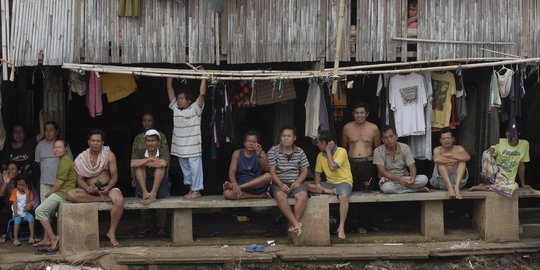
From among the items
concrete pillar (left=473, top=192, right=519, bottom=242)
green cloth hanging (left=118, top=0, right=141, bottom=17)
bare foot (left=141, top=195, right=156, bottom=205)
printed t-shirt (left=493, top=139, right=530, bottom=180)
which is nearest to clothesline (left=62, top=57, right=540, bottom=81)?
green cloth hanging (left=118, top=0, right=141, bottom=17)

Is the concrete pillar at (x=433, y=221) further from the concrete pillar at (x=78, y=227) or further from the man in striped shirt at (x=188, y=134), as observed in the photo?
the concrete pillar at (x=78, y=227)

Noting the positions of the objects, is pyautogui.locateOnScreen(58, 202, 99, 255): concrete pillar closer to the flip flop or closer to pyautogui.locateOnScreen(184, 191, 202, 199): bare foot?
the flip flop

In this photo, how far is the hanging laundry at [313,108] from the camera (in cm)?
1098

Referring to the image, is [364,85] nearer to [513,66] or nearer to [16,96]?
[513,66]

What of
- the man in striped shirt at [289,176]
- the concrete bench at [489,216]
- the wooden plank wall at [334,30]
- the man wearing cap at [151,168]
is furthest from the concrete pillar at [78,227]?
the wooden plank wall at [334,30]

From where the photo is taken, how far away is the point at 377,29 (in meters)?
10.7

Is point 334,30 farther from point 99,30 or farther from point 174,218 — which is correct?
point 174,218

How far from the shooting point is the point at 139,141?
1078 centimetres

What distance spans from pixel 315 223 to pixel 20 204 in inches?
163

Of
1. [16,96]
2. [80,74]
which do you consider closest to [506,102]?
[80,74]

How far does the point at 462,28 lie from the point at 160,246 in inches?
212

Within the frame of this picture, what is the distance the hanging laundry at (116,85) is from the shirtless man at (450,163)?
466 centimetres

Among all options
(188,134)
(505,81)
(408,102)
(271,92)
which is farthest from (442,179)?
(188,134)

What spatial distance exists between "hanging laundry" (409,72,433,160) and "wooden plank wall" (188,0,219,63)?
322 cm
